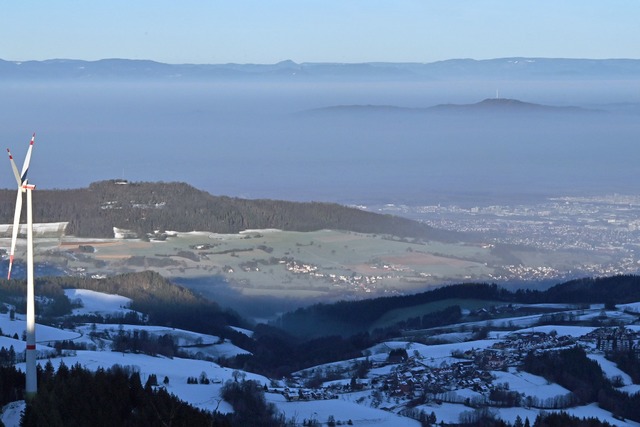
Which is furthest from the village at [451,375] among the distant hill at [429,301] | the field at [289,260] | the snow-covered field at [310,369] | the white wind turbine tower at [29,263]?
the field at [289,260]

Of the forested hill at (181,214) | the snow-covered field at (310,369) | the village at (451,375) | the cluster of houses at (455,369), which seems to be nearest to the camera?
the snow-covered field at (310,369)

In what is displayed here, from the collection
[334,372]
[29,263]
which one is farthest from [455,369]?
[29,263]

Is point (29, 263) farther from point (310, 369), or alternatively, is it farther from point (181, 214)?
point (181, 214)

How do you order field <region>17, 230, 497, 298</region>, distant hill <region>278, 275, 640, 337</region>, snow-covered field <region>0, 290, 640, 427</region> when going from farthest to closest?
field <region>17, 230, 497, 298</region> → distant hill <region>278, 275, 640, 337</region> → snow-covered field <region>0, 290, 640, 427</region>

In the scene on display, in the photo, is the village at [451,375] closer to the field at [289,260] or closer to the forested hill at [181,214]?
the field at [289,260]

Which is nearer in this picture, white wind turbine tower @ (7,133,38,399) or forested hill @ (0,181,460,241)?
white wind turbine tower @ (7,133,38,399)

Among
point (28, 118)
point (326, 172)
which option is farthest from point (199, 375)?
point (28, 118)

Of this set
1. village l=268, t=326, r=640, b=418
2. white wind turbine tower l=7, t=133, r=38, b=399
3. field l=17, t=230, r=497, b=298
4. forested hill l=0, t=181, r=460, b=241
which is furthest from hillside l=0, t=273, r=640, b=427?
forested hill l=0, t=181, r=460, b=241

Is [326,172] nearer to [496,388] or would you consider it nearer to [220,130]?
[220,130]

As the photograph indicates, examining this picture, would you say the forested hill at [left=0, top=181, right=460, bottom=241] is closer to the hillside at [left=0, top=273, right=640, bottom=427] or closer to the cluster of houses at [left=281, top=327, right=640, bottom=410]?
the hillside at [left=0, top=273, right=640, bottom=427]
